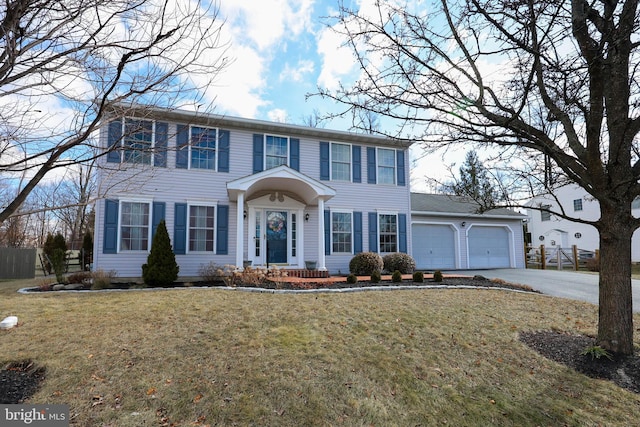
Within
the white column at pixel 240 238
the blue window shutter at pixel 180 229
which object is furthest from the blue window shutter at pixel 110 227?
the white column at pixel 240 238

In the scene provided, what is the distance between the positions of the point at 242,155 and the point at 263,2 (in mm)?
8325

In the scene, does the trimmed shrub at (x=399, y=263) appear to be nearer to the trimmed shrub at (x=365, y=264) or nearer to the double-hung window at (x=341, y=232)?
the trimmed shrub at (x=365, y=264)

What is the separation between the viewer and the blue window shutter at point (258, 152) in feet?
39.3

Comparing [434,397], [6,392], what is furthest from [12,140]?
[434,397]

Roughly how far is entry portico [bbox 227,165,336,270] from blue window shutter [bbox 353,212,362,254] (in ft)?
4.89

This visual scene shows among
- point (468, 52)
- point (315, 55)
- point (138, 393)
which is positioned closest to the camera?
point (138, 393)

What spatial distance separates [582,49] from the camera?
423cm

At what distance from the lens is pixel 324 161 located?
42.2 ft

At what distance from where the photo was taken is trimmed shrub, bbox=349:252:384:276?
11.5 metres

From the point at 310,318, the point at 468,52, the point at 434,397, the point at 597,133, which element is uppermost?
the point at 468,52

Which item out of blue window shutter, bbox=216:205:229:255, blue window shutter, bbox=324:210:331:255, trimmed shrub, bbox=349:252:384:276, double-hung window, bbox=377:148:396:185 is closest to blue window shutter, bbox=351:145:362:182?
double-hung window, bbox=377:148:396:185

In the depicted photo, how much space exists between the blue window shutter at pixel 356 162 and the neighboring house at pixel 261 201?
0.04 m

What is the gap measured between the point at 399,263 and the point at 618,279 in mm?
8009

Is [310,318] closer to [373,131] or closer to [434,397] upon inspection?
[434,397]
